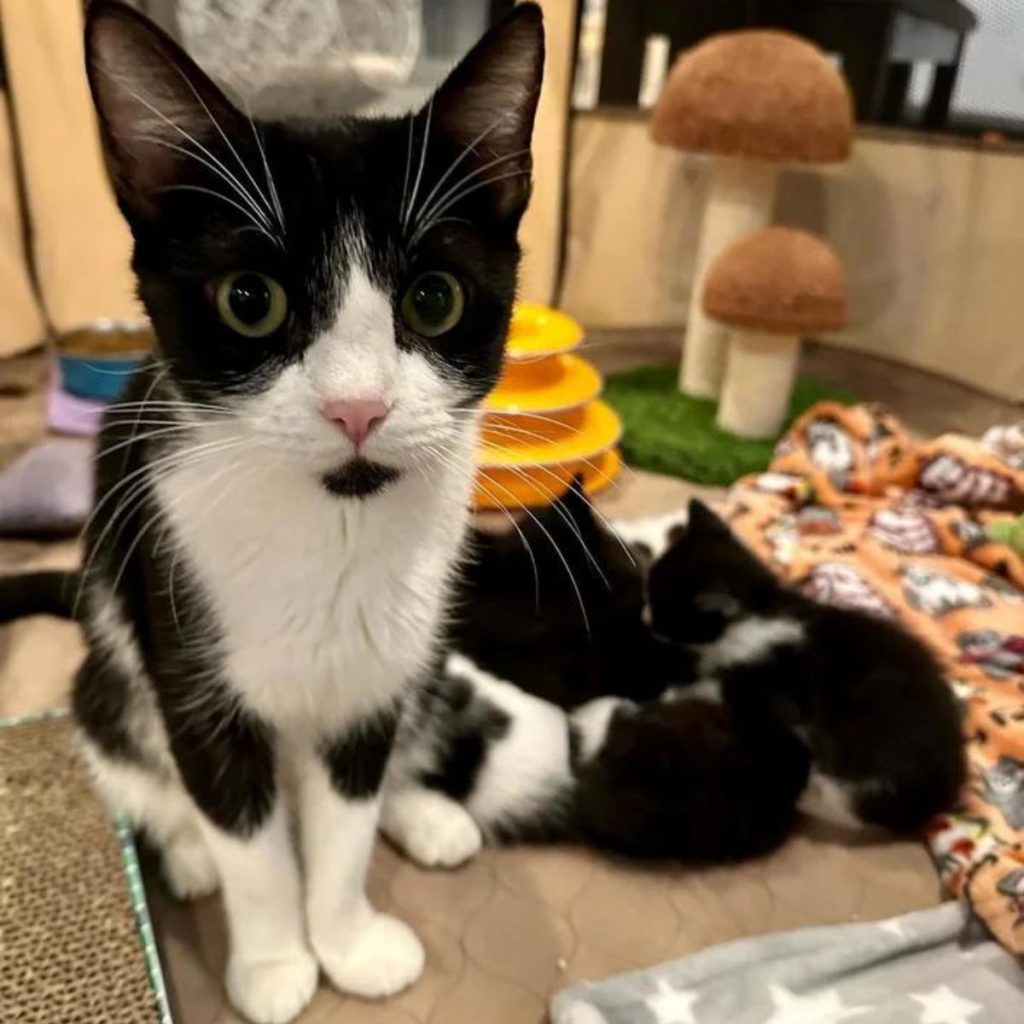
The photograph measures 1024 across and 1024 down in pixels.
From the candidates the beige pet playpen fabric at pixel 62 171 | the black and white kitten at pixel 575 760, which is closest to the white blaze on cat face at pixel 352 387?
the black and white kitten at pixel 575 760

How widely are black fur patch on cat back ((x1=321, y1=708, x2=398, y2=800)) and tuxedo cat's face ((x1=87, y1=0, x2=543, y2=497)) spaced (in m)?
0.29

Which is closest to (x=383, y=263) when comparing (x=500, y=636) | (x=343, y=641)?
(x=343, y=641)

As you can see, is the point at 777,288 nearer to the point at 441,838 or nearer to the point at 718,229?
the point at 718,229

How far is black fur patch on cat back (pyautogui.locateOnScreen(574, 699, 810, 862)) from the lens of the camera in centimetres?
108

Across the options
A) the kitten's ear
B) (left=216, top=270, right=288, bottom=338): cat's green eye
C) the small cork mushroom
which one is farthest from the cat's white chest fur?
the small cork mushroom

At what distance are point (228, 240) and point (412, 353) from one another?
14 cm

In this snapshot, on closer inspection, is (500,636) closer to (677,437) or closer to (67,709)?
(67,709)

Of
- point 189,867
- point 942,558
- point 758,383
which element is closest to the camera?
point 189,867

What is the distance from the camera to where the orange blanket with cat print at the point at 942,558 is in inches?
46.2

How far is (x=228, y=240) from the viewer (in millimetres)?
687

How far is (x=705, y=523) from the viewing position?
1.42 metres

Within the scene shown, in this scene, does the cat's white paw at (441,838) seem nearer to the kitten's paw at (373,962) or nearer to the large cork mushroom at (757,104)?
the kitten's paw at (373,962)

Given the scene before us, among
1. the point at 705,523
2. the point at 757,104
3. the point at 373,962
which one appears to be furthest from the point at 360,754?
the point at 757,104

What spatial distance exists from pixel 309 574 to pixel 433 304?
24 cm
